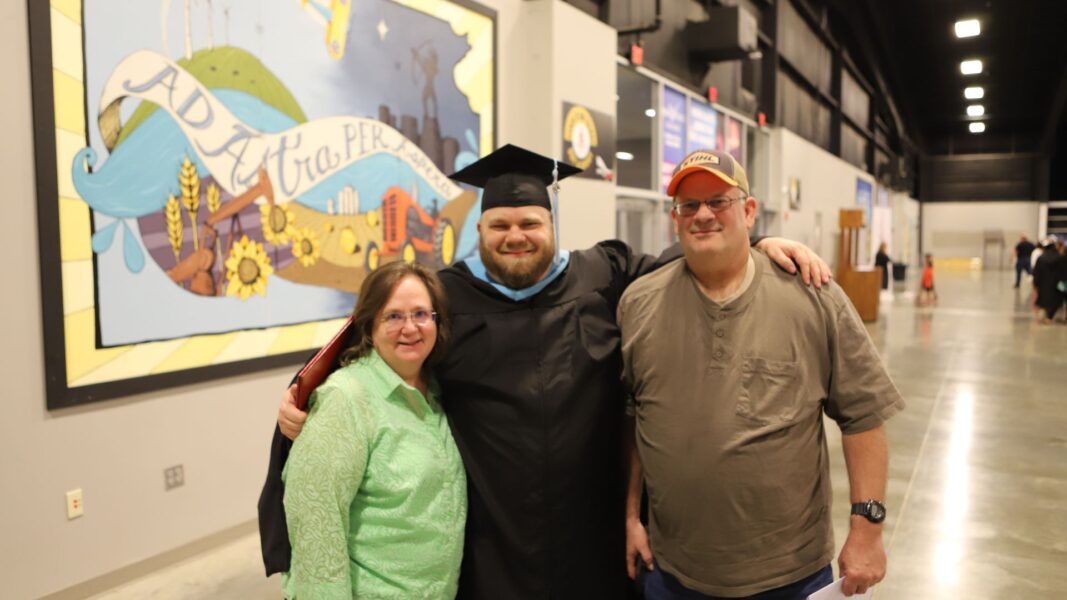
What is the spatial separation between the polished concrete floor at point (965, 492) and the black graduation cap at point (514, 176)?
7.01 feet

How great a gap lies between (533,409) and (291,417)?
590mm

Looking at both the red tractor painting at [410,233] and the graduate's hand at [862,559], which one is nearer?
the graduate's hand at [862,559]

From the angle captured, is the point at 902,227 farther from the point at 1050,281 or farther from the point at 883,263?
the point at 1050,281

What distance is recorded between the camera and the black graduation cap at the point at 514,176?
82.6 inches

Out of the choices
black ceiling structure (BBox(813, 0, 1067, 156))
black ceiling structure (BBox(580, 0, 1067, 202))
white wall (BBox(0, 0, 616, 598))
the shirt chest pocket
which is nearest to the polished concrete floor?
white wall (BBox(0, 0, 616, 598))

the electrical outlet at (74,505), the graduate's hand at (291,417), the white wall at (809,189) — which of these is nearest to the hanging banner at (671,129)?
the white wall at (809,189)

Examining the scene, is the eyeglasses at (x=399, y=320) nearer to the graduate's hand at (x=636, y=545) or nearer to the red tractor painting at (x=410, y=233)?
the graduate's hand at (x=636, y=545)

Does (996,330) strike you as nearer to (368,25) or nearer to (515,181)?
(368,25)

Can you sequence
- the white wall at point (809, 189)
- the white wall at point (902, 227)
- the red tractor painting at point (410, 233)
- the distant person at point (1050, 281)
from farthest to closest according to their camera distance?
the white wall at point (902, 227)
the white wall at point (809, 189)
the distant person at point (1050, 281)
the red tractor painting at point (410, 233)

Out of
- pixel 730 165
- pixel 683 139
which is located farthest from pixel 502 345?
pixel 683 139

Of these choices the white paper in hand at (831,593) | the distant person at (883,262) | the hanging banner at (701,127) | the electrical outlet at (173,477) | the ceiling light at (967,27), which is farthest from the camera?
the distant person at (883,262)

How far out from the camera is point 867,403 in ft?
5.62

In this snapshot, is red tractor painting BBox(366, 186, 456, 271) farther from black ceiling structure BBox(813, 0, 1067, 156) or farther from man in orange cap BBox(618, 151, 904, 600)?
black ceiling structure BBox(813, 0, 1067, 156)

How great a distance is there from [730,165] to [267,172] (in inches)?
109
